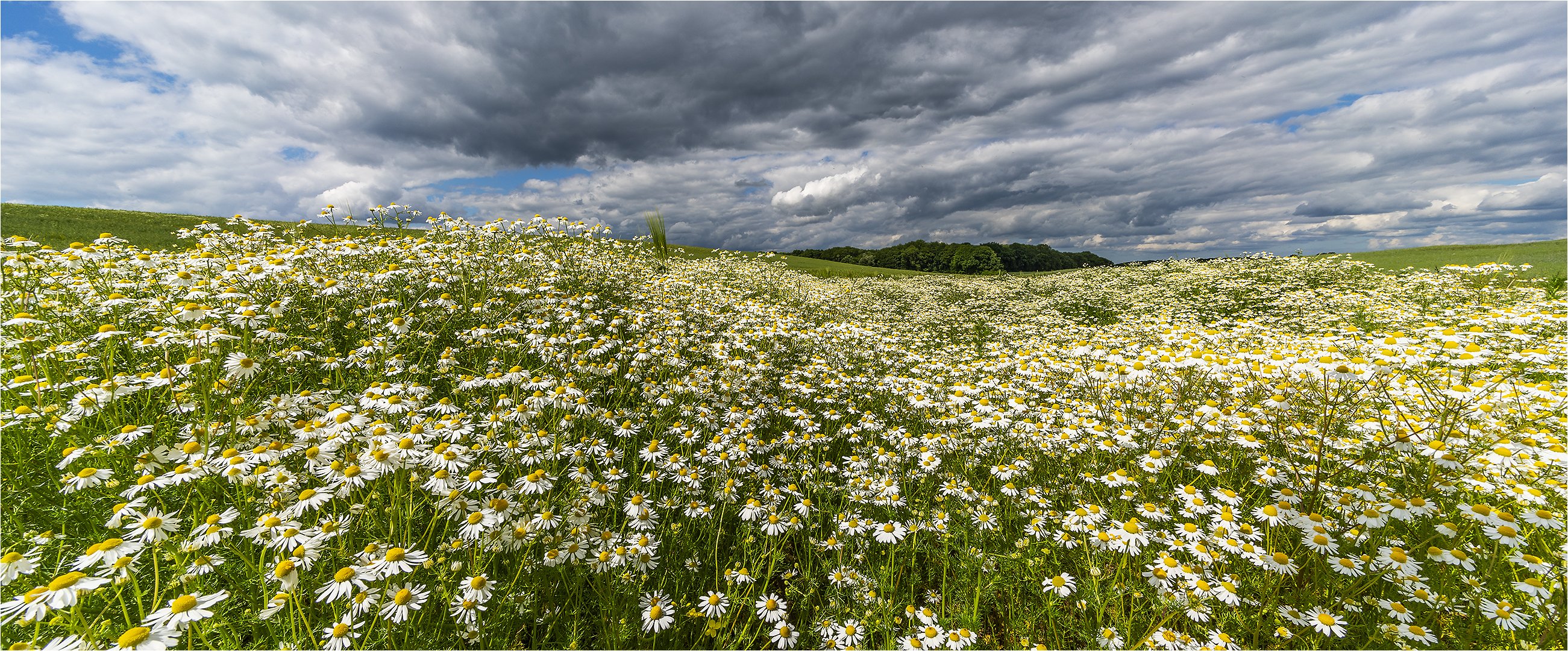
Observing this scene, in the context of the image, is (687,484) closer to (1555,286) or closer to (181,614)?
(181,614)

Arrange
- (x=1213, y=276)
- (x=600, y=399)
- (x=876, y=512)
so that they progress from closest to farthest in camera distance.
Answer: (x=876, y=512) < (x=600, y=399) < (x=1213, y=276)

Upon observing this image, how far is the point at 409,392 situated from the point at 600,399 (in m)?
1.70

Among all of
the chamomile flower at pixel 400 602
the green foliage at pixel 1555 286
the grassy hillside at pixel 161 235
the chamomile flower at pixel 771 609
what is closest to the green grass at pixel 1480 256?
the grassy hillside at pixel 161 235

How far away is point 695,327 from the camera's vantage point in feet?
21.5

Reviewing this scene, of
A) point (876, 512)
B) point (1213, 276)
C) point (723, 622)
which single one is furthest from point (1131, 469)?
point (1213, 276)

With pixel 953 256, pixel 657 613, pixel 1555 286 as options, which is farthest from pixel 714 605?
pixel 953 256

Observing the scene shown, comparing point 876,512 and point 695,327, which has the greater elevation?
point 695,327

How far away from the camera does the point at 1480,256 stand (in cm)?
2009

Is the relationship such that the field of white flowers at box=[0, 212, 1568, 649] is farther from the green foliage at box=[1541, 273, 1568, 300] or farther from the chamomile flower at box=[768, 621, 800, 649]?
the green foliage at box=[1541, 273, 1568, 300]

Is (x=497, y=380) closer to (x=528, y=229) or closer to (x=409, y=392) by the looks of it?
(x=409, y=392)

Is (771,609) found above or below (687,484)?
below

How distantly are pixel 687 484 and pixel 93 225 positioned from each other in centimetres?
2382

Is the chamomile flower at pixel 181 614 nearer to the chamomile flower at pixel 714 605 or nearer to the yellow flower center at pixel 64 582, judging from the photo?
the yellow flower center at pixel 64 582

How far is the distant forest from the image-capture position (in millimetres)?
56031
